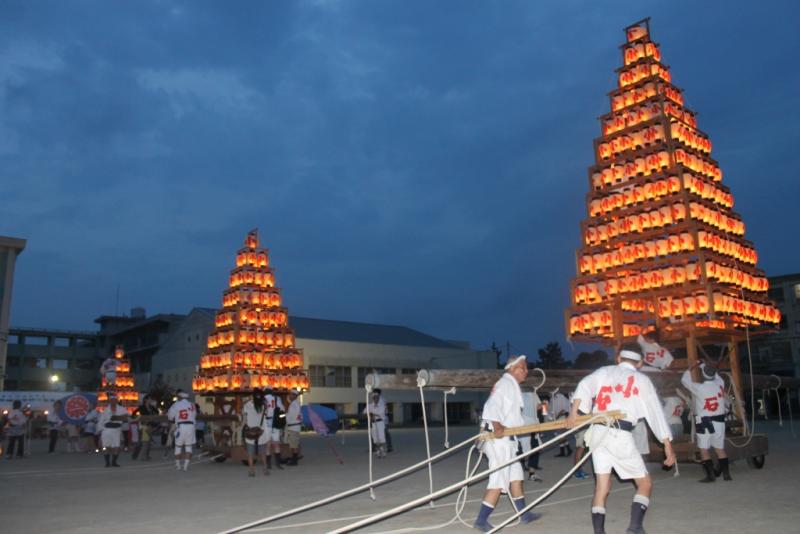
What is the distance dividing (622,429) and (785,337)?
188 feet

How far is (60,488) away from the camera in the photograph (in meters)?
12.6

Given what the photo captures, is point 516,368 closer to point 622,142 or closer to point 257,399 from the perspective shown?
point 257,399

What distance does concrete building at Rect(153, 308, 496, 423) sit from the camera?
50781mm

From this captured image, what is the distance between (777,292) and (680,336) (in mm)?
44520

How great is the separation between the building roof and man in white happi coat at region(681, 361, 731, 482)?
40408mm

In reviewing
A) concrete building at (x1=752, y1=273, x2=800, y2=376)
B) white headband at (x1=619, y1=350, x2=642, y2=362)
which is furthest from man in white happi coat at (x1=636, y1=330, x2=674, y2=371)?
concrete building at (x1=752, y1=273, x2=800, y2=376)

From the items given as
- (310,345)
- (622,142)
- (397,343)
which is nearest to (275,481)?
(622,142)

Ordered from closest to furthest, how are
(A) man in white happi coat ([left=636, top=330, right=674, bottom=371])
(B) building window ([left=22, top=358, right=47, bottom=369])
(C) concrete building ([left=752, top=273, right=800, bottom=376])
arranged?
(A) man in white happi coat ([left=636, top=330, right=674, bottom=371]) → (C) concrete building ([left=752, top=273, right=800, bottom=376]) → (B) building window ([left=22, top=358, right=47, bottom=369])

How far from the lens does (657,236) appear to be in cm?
1902

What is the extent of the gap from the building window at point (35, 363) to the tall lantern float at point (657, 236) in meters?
70.9

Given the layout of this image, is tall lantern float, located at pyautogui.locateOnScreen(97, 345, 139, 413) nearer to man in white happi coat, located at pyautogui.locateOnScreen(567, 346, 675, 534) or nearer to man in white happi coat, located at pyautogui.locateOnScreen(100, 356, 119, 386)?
man in white happi coat, located at pyautogui.locateOnScreen(100, 356, 119, 386)

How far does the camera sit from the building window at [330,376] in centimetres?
5025

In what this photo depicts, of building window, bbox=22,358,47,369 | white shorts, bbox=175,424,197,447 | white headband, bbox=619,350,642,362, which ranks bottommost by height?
white shorts, bbox=175,424,197,447

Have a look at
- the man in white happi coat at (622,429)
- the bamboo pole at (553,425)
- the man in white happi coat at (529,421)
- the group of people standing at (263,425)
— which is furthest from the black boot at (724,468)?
the group of people standing at (263,425)
